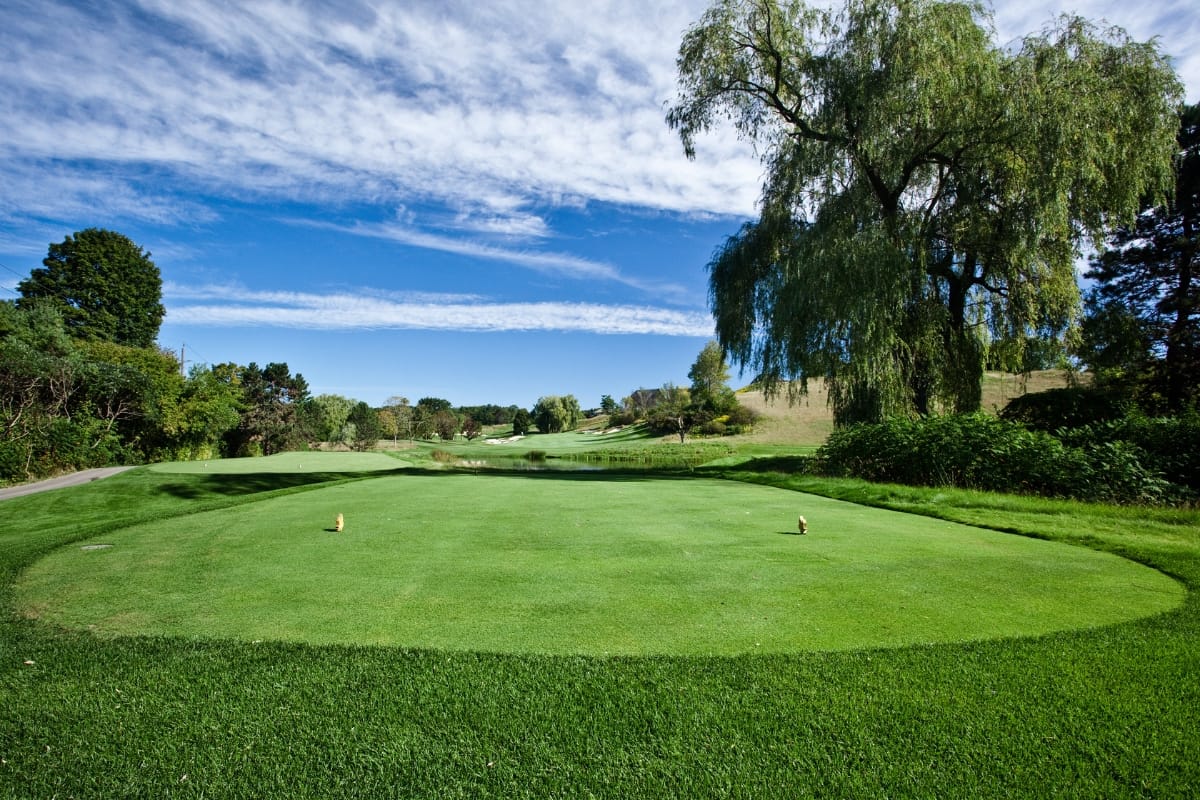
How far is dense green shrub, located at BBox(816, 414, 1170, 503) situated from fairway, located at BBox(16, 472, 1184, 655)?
4679mm

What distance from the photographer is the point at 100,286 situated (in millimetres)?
36156

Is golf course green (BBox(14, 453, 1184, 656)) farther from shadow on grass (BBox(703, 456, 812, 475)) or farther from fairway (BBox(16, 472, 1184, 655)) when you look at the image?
shadow on grass (BBox(703, 456, 812, 475))

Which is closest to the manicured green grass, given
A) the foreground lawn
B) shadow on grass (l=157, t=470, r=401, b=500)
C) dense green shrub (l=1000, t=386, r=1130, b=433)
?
shadow on grass (l=157, t=470, r=401, b=500)

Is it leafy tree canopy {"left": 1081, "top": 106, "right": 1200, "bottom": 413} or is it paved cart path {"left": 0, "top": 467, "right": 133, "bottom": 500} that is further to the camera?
leafy tree canopy {"left": 1081, "top": 106, "right": 1200, "bottom": 413}

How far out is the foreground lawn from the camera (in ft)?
6.97

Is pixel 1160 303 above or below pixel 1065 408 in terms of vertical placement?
above

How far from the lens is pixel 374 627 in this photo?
3371mm

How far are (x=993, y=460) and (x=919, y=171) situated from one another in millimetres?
9501

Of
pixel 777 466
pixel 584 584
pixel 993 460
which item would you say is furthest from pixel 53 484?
pixel 993 460

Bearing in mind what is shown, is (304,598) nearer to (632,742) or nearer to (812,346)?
(632,742)

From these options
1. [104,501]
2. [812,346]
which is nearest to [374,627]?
[104,501]

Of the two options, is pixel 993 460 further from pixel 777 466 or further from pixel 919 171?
pixel 919 171

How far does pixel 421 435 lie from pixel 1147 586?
68.4 meters

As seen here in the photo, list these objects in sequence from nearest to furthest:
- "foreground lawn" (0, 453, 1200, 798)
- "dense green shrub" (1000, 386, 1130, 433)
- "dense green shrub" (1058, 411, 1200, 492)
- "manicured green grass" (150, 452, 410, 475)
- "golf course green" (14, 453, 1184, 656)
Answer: "foreground lawn" (0, 453, 1200, 798)
"golf course green" (14, 453, 1184, 656)
"dense green shrub" (1058, 411, 1200, 492)
"dense green shrub" (1000, 386, 1130, 433)
"manicured green grass" (150, 452, 410, 475)
